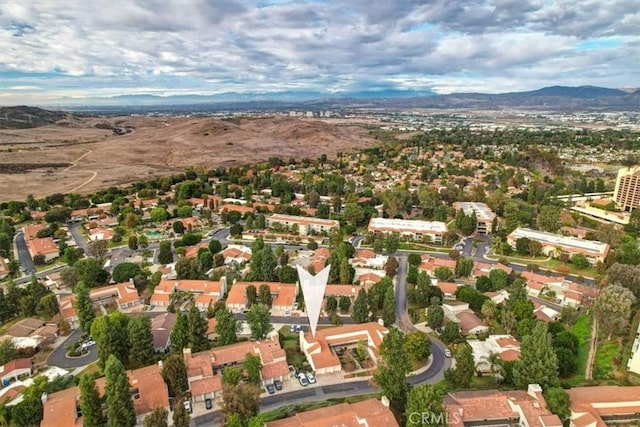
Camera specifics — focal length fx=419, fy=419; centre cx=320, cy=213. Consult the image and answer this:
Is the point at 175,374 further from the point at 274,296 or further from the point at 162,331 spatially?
the point at 274,296

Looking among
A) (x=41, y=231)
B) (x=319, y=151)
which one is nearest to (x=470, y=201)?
(x=41, y=231)

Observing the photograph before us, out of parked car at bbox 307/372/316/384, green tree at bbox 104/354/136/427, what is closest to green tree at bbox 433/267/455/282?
parked car at bbox 307/372/316/384

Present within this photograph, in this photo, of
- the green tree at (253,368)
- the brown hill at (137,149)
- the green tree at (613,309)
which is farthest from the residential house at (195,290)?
the brown hill at (137,149)

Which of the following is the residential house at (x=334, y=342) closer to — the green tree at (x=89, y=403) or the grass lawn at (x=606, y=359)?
the green tree at (x=89, y=403)

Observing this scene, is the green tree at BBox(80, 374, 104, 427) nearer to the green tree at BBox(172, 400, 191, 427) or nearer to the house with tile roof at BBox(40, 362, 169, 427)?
the house with tile roof at BBox(40, 362, 169, 427)

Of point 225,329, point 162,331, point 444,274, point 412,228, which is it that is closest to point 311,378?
point 225,329

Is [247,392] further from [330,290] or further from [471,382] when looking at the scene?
[330,290]
